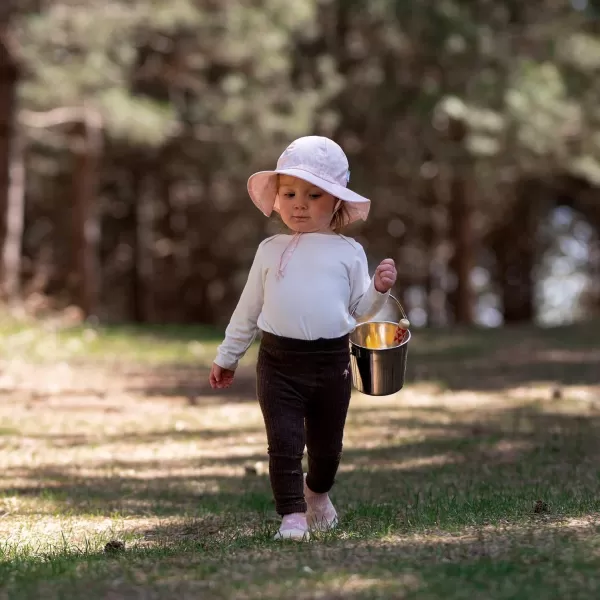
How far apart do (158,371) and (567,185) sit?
19450 mm

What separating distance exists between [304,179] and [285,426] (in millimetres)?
1010

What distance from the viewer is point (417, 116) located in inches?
821

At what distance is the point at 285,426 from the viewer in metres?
4.55

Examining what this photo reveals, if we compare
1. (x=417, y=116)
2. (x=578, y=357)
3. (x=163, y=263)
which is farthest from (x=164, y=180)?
(x=578, y=357)

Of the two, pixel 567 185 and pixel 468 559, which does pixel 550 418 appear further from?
pixel 567 185

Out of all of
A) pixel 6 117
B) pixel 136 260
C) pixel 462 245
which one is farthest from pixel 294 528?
pixel 136 260

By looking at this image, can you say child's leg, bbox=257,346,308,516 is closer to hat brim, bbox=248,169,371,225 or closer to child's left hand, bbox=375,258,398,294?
child's left hand, bbox=375,258,398,294

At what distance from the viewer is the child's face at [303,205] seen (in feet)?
15.4

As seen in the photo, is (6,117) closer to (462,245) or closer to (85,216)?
(85,216)

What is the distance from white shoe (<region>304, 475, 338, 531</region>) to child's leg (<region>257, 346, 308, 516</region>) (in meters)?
0.26

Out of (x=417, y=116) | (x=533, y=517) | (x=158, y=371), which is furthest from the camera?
(x=417, y=116)

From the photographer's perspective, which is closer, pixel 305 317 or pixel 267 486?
pixel 305 317

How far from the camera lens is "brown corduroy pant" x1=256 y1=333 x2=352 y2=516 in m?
4.55

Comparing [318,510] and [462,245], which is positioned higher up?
[318,510]
